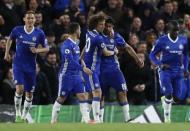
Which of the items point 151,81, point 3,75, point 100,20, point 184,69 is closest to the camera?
point 100,20

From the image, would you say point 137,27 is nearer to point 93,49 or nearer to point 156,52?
point 156,52

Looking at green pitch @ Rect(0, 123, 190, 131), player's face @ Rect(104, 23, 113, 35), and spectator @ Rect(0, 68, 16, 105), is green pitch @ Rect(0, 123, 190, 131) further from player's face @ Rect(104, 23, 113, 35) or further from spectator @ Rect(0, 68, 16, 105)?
spectator @ Rect(0, 68, 16, 105)

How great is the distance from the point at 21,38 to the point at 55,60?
133 inches

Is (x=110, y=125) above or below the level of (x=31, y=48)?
below

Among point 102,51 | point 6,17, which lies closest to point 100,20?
point 102,51

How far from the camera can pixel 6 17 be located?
2222 centimetres

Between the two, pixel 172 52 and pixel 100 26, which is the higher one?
pixel 100 26

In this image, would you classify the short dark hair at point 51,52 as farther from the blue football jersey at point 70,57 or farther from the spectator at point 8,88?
the blue football jersey at point 70,57

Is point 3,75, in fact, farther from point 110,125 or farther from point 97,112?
point 110,125

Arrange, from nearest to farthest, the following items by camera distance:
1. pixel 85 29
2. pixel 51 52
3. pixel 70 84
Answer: pixel 70 84, pixel 51 52, pixel 85 29

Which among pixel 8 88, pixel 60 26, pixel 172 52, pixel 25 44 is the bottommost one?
pixel 8 88

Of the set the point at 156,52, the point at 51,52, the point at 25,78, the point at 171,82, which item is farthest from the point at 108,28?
the point at 51,52

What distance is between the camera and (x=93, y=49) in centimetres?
1809

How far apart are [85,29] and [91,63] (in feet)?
17.8
